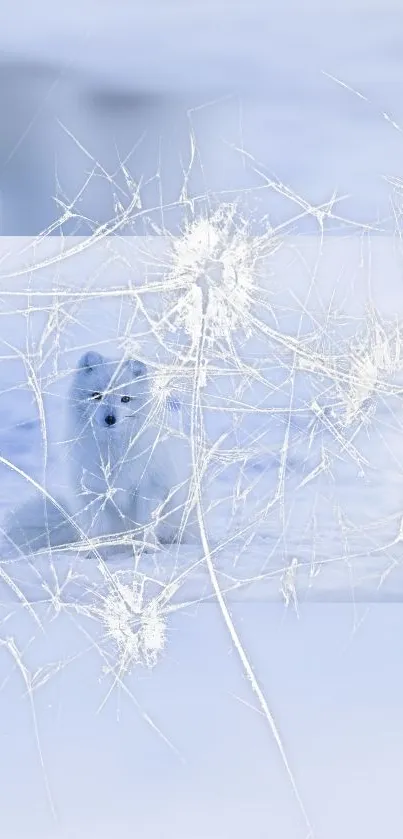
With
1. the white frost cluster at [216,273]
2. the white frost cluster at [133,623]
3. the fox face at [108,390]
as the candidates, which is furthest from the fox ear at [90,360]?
the white frost cluster at [133,623]

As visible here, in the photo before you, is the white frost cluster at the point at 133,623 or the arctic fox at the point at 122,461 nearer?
the white frost cluster at the point at 133,623

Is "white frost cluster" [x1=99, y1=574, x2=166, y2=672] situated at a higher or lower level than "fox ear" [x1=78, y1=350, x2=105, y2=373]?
lower

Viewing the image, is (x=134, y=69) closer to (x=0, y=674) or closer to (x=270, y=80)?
(x=270, y=80)

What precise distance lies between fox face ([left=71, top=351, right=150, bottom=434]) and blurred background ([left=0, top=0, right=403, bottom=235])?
205mm

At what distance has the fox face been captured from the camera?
67.2 inches

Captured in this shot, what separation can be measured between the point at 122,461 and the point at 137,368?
0.15 metres

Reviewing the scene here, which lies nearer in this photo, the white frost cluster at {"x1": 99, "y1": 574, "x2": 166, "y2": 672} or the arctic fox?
the white frost cluster at {"x1": 99, "y1": 574, "x2": 166, "y2": 672}

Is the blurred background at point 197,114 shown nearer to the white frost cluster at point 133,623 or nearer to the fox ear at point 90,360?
the fox ear at point 90,360

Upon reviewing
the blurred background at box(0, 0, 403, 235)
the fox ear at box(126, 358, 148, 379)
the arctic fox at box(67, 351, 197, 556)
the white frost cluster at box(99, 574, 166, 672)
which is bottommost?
the white frost cluster at box(99, 574, 166, 672)

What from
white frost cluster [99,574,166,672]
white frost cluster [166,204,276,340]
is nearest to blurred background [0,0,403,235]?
white frost cluster [166,204,276,340]

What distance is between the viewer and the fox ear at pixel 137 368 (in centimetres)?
170

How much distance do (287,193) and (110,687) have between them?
0.76m

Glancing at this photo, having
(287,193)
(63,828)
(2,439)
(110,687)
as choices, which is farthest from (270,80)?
(63,828)

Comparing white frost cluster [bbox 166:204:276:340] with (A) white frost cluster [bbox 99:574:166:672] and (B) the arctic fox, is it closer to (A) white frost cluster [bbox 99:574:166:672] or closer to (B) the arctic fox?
(B) the arctic fox
